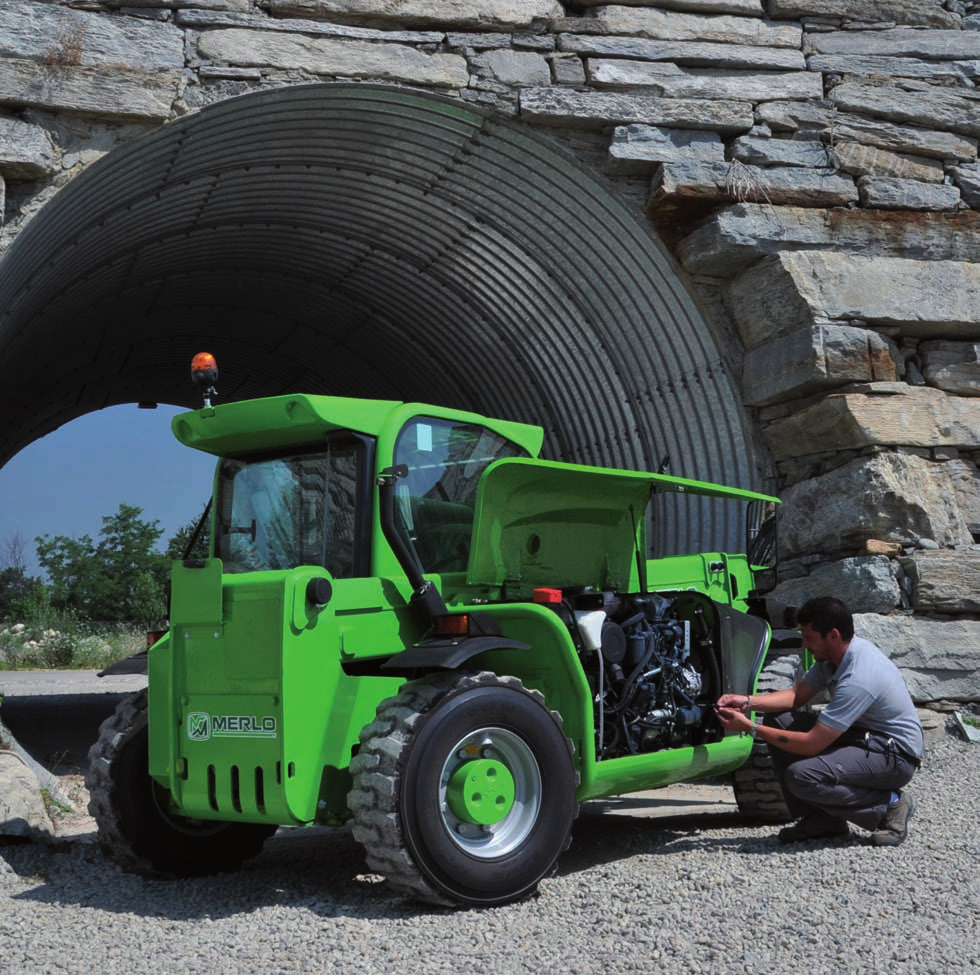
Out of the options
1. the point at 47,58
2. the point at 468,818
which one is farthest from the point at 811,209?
the point at 468,818

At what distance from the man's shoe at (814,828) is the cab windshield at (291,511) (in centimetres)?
253

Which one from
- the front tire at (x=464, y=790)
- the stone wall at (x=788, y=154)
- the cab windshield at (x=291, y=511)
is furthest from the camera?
the stone wall at (x=788, y=154)

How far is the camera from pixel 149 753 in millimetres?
5520

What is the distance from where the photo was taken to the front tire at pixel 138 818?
569cm

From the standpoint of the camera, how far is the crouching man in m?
5.79

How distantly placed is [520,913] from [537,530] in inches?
70.6

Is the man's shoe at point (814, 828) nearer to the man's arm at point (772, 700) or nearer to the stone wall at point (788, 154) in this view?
→ the man's arm at point (772, 700)

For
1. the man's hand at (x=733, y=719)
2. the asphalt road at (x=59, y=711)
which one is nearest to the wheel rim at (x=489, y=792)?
the man's hand at (x=733, y=719)


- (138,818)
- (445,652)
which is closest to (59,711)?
(138,818)

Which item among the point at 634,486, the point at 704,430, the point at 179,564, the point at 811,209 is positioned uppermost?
the point at 811,209

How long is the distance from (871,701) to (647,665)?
3.49 feet

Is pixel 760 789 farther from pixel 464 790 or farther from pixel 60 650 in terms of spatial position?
pixel 60 650

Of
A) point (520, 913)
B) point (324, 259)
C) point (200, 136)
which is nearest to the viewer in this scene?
point (520, 913)

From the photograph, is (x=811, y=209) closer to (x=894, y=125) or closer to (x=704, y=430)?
(x=894, y=125)
